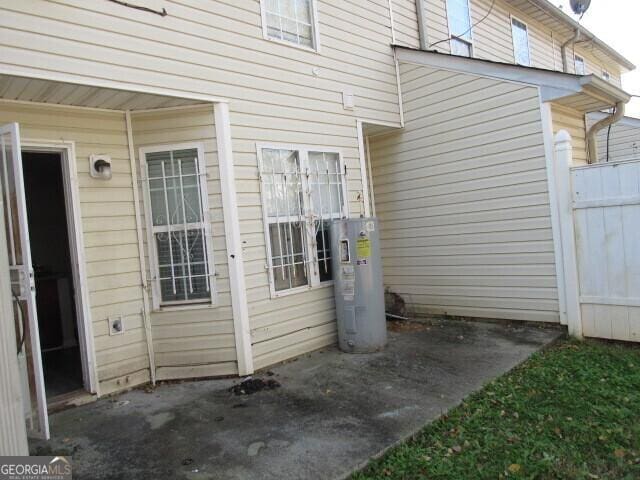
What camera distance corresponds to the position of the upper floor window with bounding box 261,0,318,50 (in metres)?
5.29

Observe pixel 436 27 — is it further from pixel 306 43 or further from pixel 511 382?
pixel 511 382

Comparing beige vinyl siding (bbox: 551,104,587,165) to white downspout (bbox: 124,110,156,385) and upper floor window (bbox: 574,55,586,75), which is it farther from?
upper floor window (bbox: 574,55,586,75)

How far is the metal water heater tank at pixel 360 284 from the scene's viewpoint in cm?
522

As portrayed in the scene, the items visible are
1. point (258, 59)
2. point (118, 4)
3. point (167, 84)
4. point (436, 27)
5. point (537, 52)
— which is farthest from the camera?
point (537, 52)

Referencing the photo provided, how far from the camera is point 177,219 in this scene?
15.5ft

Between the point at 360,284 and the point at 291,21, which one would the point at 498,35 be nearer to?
the point at 291,21

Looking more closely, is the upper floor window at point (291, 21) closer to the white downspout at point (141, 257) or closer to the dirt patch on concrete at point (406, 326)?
the white downspout at point (141, 257)

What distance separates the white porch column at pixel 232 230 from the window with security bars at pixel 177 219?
0.23 metres

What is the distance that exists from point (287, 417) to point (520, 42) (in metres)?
9.53

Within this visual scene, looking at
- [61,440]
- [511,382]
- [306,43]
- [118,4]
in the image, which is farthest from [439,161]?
[61,440]

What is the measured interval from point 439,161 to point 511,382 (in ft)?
10.9

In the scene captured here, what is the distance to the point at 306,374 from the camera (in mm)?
4691

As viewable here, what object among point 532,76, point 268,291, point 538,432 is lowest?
point 538,432

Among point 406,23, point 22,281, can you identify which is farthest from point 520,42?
point 22,281
